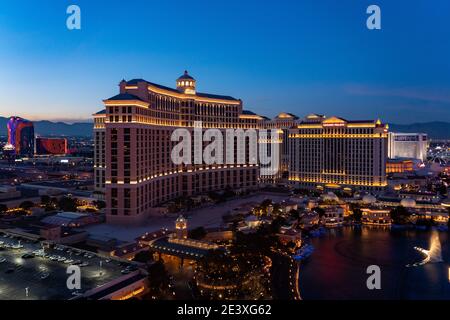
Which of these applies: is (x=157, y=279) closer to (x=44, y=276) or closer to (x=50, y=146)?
(x=44, y=276)

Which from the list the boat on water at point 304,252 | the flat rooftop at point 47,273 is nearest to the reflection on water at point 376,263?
the boat on water at point 304,252

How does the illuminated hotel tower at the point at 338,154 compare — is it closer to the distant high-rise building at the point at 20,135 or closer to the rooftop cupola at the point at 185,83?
the rooftop cupola at the point at 185,83

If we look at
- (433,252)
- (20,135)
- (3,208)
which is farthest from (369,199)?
(20,135)

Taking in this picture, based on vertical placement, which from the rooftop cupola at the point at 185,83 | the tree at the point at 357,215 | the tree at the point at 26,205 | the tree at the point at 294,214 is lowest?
the tree at the point at 357,215

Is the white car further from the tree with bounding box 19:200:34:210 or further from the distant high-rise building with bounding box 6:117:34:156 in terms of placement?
the distant high-rise building with bounding box 6:117:34:156
